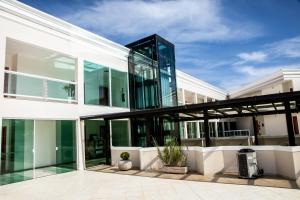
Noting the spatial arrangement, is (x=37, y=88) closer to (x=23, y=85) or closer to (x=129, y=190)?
(x=23, y=85)

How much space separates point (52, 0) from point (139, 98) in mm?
7292

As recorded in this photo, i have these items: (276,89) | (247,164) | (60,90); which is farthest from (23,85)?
(276,89)

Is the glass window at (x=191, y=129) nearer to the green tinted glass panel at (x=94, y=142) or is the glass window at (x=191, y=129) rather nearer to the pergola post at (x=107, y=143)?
the green tinted glass panel at (x=94, y=142)

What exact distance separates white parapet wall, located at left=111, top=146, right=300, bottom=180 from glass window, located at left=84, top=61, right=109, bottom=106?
407 centimetres

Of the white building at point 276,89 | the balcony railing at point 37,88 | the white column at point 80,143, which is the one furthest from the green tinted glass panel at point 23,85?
the white building at point 276,89

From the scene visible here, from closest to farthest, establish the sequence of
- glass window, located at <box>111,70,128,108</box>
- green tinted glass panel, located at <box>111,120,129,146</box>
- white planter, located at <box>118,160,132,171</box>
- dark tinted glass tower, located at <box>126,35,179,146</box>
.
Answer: white planter, located at <box>118,160,132,171</box> → green tinted glass panel, located at <box>111,120,129,146</box> → glass window, located at <box>111,70,128,108</box> → dark tinted glass tower, located at <box>126,35,179,146</box>

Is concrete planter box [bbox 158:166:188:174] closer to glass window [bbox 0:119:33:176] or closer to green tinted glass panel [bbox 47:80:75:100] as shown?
glass window [bbox 0:119:33:176]

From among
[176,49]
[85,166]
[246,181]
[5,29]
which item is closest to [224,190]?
[246,181]

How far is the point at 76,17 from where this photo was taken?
12234 mm

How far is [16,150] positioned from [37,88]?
2.78 metres

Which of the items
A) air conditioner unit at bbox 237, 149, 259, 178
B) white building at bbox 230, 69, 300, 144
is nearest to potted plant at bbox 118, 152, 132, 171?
air conditioner unit at bbox 237, 149, 259, 178

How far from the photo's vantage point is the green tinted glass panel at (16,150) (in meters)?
9.20

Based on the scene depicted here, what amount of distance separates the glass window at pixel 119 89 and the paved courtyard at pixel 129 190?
5.88 m

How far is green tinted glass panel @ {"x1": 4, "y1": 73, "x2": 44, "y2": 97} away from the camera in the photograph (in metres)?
9.40
